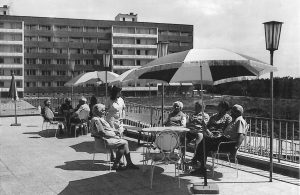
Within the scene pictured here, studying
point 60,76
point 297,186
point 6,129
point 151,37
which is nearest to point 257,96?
point 151,37

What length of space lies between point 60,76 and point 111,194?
80898 mm

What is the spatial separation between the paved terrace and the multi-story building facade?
72634 millimetres

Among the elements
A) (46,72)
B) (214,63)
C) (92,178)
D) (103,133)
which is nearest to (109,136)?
(103,133)

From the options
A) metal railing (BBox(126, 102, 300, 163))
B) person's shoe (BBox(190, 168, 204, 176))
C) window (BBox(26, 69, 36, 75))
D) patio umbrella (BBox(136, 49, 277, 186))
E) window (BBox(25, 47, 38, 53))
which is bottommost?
person's shoe (BBox(190, 168, 204, 176))

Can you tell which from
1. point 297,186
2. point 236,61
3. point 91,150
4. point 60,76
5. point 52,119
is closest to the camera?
point 236,61

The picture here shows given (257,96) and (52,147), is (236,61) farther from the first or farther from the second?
(257,96)

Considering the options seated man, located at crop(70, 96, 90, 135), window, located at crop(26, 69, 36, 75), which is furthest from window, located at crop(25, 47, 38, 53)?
seated man, located at crop(70, 96, 90, 135)

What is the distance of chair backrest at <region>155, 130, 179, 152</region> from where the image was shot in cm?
708

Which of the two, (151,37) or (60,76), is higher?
(151,37)

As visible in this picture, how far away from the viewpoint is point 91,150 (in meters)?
11.3

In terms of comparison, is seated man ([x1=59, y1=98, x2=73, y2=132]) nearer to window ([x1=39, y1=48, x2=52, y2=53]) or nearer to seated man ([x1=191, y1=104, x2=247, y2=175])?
seated man ([x1=191, y1=104, x2=247, y2=175])

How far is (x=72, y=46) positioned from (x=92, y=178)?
81.9 m

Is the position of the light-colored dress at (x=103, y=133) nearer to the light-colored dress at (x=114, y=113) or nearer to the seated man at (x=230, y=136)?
the light-colored dress at (x=114, y=113)

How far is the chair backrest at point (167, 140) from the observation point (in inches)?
279
